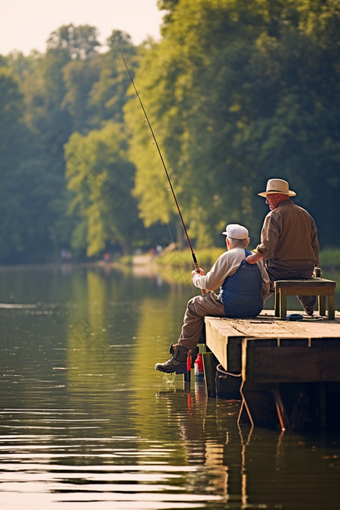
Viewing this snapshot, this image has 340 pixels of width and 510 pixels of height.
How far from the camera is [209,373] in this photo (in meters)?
9.20

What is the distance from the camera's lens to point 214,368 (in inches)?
367

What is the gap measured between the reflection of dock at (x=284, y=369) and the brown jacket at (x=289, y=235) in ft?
3.88

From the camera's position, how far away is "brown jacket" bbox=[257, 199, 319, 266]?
362 inches

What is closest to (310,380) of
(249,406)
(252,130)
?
(249,406)

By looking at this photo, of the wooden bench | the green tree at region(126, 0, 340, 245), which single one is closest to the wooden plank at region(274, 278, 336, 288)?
the wooden bench

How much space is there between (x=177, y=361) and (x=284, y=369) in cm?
261

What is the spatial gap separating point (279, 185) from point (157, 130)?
39.3 meters

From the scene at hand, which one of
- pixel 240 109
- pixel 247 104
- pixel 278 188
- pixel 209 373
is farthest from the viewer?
pixel 240 109

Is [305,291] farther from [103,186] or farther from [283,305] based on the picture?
[103,186]

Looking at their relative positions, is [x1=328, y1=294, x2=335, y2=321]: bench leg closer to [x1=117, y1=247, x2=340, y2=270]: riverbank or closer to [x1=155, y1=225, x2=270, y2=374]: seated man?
[x1=155, y1=225, x2=270, y2=374]: seated man

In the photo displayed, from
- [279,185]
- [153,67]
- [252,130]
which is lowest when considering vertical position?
[279,185]

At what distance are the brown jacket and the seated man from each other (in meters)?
0.24

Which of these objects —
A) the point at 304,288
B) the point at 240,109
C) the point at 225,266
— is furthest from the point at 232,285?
the point at 240,109

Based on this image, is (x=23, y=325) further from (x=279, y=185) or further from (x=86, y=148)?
(x=86, y=148)
